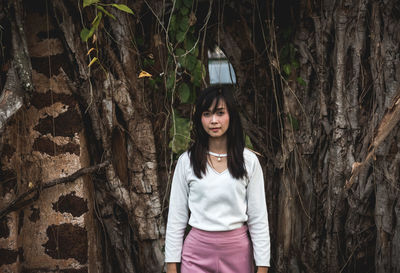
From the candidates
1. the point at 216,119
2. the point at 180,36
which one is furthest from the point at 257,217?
the point at 180,36

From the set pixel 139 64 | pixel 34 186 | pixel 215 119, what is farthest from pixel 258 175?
pixel 34 186

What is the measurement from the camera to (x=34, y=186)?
7.28 feet

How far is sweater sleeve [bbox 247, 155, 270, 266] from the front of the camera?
183cm

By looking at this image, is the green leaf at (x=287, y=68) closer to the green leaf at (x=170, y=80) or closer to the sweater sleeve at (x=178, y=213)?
the green leaf at (x=170, y=80)

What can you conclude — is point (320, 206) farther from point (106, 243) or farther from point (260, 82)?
point (106, 243)

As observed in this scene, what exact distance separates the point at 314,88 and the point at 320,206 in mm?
706

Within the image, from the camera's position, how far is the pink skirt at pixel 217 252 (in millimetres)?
1766

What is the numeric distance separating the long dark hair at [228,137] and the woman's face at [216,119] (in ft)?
0.05

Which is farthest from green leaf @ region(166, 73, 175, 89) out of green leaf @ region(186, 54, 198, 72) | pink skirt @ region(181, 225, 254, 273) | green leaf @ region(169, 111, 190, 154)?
pink skirt @ region(181, 225, 254, 273)

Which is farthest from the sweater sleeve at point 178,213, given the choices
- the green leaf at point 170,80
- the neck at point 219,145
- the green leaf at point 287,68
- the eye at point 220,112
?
the green leaf at point 287,68

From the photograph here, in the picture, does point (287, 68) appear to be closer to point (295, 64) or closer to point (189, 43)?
point (295, 64)

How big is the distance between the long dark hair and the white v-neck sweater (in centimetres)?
3

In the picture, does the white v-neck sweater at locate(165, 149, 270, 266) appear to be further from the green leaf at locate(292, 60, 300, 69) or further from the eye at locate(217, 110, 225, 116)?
the green leaf at locate(292, 60, 300, 69)

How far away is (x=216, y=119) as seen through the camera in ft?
5.86
